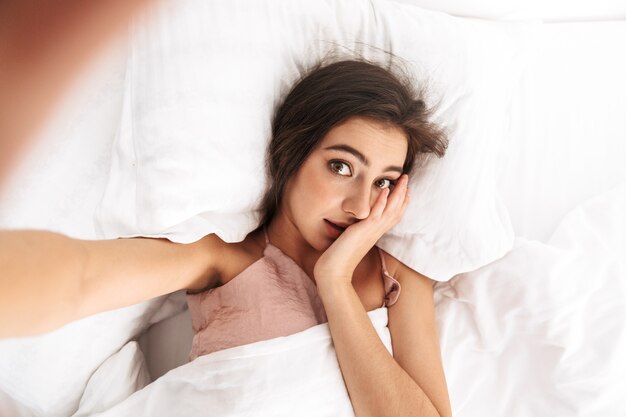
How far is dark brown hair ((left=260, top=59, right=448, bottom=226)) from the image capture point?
36.3 inches

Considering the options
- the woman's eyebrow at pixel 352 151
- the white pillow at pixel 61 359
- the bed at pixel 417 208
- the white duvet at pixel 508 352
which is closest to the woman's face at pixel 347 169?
the woman's eyebrow at pixel 352 151

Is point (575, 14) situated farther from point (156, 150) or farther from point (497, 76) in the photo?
point (156, 150)

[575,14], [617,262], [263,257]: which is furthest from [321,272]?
[575,14]

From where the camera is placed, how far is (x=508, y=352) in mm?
1036

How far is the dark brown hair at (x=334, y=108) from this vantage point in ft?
3.02

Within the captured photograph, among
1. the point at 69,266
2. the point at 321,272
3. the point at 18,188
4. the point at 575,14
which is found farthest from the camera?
the point at 575,14

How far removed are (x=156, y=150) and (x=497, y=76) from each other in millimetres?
683

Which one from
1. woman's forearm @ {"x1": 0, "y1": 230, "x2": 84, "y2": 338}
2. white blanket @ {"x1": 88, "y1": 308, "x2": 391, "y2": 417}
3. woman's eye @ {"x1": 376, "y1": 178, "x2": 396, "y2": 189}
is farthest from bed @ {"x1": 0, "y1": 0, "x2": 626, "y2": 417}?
woman's forearm @ {"x1": 0, "y1": 230, "x2": 84, "y2": 338}

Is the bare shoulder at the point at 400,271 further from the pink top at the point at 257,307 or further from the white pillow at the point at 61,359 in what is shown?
the white pillow at the point at 61,359

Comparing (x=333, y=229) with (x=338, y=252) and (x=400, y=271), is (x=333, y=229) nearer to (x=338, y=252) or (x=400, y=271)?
(x=338, y=252)

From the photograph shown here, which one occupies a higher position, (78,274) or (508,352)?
(78,274)

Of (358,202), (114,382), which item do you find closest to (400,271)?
(358,202)

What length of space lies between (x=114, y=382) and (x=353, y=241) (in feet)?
1.64

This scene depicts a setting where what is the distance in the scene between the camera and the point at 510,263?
3.53 feet
